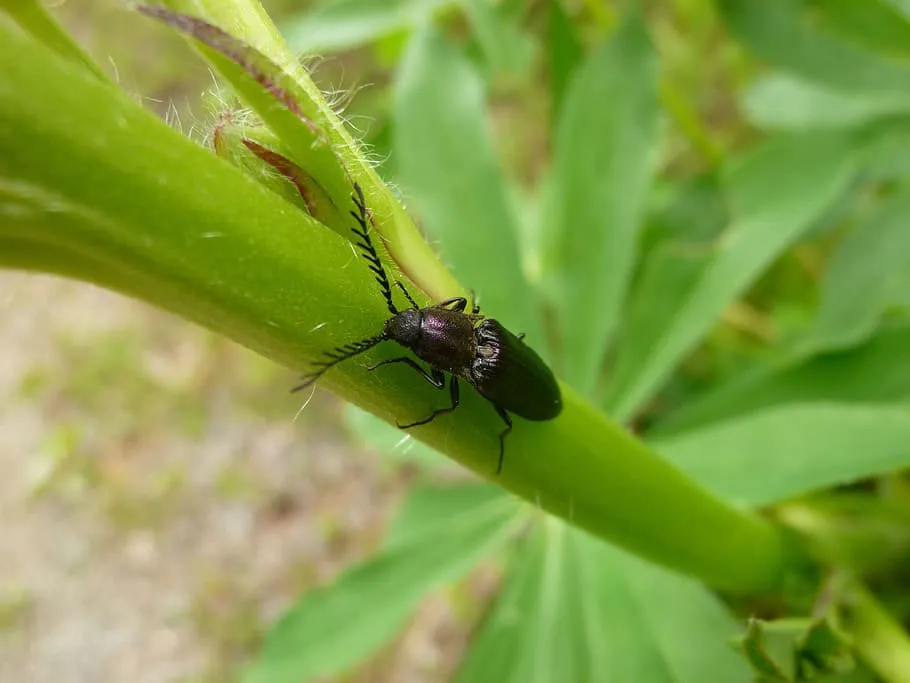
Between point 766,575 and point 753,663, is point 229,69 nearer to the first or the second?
point 753,663

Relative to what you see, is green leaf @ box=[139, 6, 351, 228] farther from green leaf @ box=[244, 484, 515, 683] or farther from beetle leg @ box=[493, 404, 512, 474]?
green leaf @ box=[244, 484, 515, 683]

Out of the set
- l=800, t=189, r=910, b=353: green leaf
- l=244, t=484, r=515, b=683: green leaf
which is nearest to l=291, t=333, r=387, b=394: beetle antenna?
l=244, t=484, r=515, b=683: green leaf

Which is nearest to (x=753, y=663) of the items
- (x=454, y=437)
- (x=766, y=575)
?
(x=766, y=575)

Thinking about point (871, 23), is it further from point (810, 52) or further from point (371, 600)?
point (371, 600)

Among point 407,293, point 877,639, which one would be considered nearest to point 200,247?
point 407,293

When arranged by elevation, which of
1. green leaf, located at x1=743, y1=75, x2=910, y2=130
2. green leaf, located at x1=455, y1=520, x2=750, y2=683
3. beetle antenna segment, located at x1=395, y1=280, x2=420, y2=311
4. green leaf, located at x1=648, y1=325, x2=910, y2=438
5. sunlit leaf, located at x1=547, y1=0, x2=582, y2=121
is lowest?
green leaf, located at x1=455, y1=520, x2=750, y2=683

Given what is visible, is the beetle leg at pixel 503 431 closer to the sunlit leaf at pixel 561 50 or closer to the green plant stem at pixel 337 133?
the green plant stem at pixel 337 133

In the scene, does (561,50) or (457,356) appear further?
(561,50)
